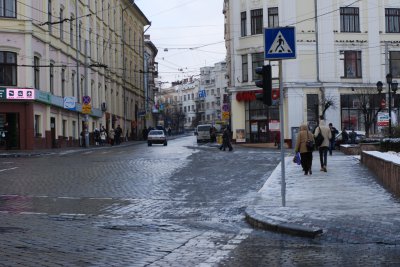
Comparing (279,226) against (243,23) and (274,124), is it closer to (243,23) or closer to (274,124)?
(274,124)

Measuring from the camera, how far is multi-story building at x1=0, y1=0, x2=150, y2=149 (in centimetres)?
3853

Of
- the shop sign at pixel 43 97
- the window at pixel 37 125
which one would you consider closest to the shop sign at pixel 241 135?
the shop sign at pixel 43 97

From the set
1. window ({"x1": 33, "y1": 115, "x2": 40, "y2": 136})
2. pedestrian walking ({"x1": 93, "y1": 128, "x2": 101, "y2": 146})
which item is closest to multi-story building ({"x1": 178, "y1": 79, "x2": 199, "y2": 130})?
pedestrian walking ({"x1": 93, "y1": 128, "x2": 101, "y2": 146})

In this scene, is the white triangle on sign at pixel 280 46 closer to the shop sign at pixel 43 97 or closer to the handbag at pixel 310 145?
the handbag at pixel 310 145

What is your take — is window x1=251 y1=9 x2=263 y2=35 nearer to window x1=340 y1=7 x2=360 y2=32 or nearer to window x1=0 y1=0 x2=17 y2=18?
window x1=340 y1=7 x2=360 y2=32

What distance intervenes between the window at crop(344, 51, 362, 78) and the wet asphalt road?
32.5 meters

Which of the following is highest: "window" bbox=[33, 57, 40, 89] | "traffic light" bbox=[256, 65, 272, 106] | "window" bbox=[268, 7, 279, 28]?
"window" bbox=[268, 7, 279, 28]

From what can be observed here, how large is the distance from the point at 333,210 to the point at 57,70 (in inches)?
1468

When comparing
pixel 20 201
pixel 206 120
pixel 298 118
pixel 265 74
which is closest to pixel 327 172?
pixel 265 74

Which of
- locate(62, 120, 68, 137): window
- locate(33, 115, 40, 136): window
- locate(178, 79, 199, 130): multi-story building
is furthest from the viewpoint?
locate(178, 79, 199, 130): multi-story building

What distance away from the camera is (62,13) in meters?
47.2

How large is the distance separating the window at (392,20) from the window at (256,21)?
11.4 meters

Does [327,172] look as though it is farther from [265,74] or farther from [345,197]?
[265,74]

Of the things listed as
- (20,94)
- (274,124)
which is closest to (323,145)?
(20,94)
